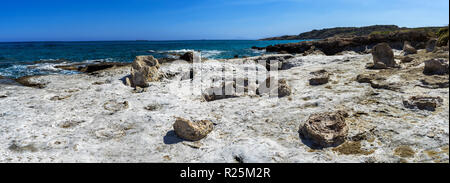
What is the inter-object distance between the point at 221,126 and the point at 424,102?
464 cm

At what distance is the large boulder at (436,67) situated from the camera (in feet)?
22.1

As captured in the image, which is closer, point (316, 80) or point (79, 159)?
point (79, 159)

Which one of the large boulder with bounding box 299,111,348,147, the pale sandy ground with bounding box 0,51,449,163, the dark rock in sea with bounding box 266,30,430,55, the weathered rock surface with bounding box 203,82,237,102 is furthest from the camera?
the dark rock in sea with bounding box 266,30,430,55

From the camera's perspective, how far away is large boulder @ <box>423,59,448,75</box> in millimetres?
6740

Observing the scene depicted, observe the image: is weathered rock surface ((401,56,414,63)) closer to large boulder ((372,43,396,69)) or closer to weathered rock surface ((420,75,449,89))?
large boulder ((372,43,396,69))

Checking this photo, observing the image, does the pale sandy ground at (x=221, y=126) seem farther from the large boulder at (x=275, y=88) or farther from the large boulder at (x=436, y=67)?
the large boulder at (x=436, y=67)

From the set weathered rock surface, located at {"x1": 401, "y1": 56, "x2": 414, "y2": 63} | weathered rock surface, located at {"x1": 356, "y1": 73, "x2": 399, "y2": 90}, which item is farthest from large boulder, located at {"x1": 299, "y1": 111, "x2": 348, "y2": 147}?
weathered rock surface, located at {"x1": 401, "y1": 56, "x2": 414, "y2": 63}

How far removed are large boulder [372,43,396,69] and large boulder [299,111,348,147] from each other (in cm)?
657

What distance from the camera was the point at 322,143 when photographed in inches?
176
